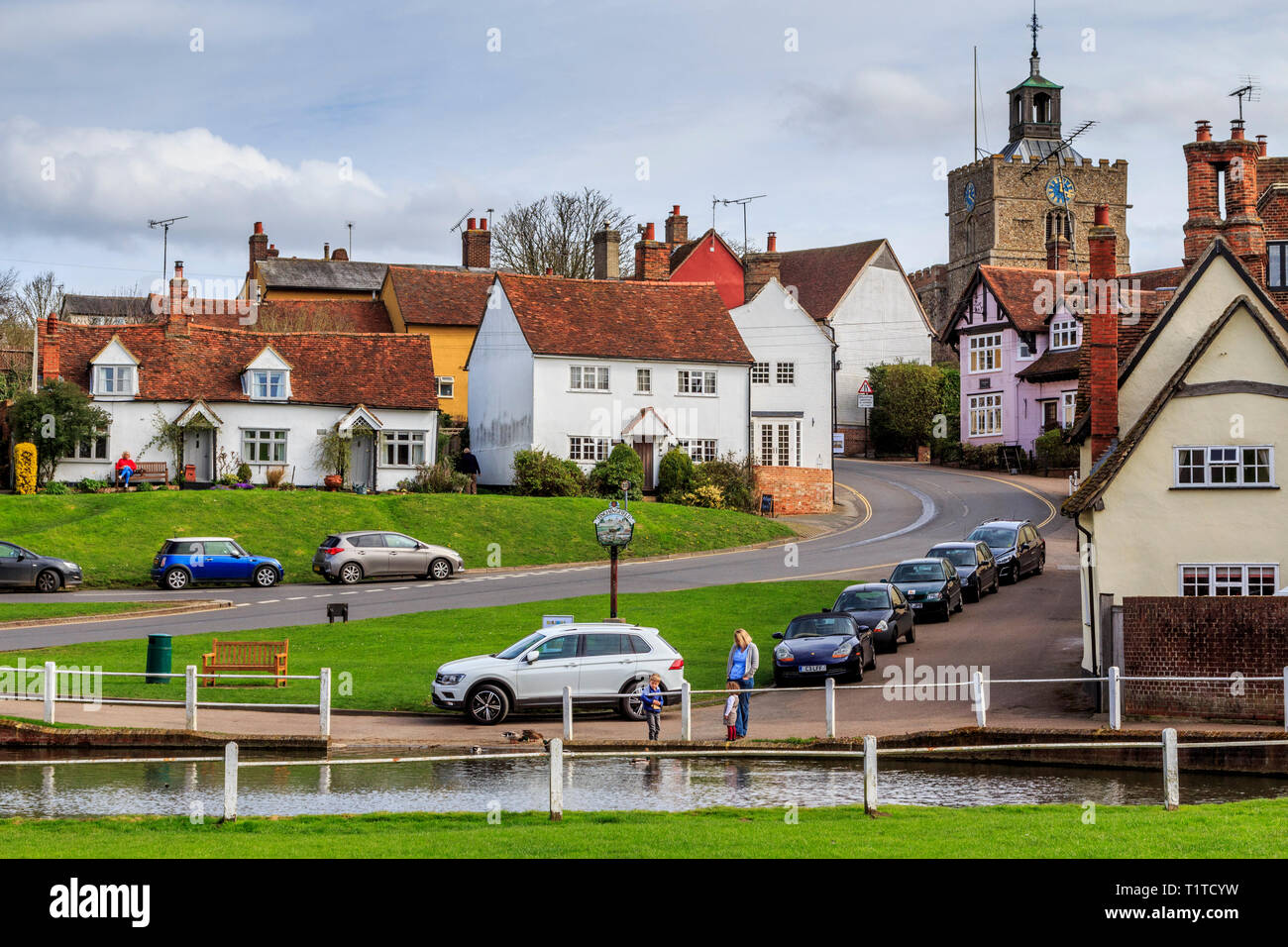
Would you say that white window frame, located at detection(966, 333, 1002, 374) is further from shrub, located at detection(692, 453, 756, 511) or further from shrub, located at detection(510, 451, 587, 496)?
shrub, located at detection(510, 451, 587, 496)

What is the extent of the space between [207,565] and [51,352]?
62.2ft

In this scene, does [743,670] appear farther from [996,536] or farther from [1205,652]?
[996,536]

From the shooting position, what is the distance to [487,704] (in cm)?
2427

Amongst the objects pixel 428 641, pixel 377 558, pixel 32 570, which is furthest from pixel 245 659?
pixel 377 558

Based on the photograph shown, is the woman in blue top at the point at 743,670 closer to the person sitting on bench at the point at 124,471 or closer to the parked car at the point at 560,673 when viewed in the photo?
the parked car at the point at 560,673

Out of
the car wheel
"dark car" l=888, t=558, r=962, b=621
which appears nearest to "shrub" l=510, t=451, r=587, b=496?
"dark car" l=888, t=558, r=962, b=621

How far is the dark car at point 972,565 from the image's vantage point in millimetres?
38312

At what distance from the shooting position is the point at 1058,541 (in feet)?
160

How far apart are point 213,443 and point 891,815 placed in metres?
45.4

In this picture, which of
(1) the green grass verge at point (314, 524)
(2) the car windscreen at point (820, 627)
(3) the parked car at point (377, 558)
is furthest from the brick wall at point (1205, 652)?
(1) the green grass verge at point (314, 524)

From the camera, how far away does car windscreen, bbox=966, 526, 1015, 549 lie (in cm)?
4194

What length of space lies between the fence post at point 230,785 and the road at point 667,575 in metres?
17.2

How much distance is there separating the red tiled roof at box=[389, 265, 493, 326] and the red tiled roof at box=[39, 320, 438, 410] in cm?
1038
